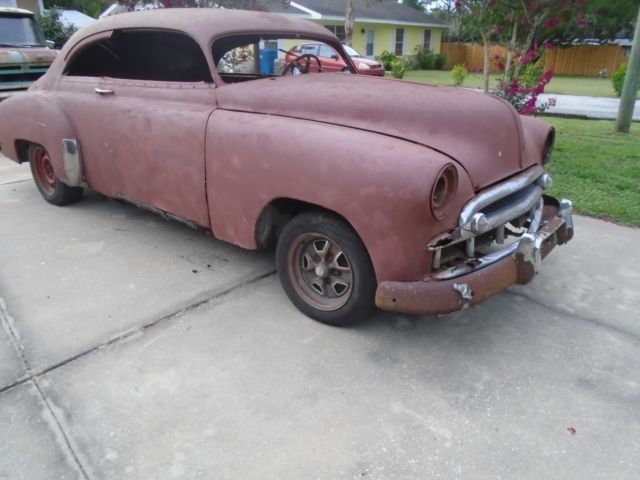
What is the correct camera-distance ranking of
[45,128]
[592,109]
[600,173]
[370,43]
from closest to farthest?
[45,128] → [600,173] → [592,109] → [370,43]

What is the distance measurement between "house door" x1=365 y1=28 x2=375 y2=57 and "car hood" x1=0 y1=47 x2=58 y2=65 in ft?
92.6

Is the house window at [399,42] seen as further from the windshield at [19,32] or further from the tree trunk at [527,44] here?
the windshield at [19,32]

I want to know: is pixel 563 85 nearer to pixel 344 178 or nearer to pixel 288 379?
pixel 344 178

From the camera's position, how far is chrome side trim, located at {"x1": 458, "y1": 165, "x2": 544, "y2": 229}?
2619mm

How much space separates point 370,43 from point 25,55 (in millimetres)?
29234

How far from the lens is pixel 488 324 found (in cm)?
323

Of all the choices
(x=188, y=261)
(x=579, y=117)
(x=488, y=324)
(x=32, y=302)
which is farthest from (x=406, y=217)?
(x=579, y=117)

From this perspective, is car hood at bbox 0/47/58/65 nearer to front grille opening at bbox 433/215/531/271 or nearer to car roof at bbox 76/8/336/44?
car roof at bbox 76/8/336/44

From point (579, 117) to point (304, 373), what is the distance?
11.8 meters

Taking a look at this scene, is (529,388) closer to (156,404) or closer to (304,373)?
(304,373)

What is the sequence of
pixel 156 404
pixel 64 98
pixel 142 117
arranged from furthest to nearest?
pixel 64 98 < pixel 142 117 < pixel 156 404

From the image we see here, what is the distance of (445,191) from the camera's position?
8.50 ft

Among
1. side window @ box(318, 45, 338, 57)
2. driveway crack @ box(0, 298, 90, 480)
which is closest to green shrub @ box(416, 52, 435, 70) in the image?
side window @ box(318, 45, 338, 57)

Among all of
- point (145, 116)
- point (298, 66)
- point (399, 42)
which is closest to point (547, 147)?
point (298, 66)
